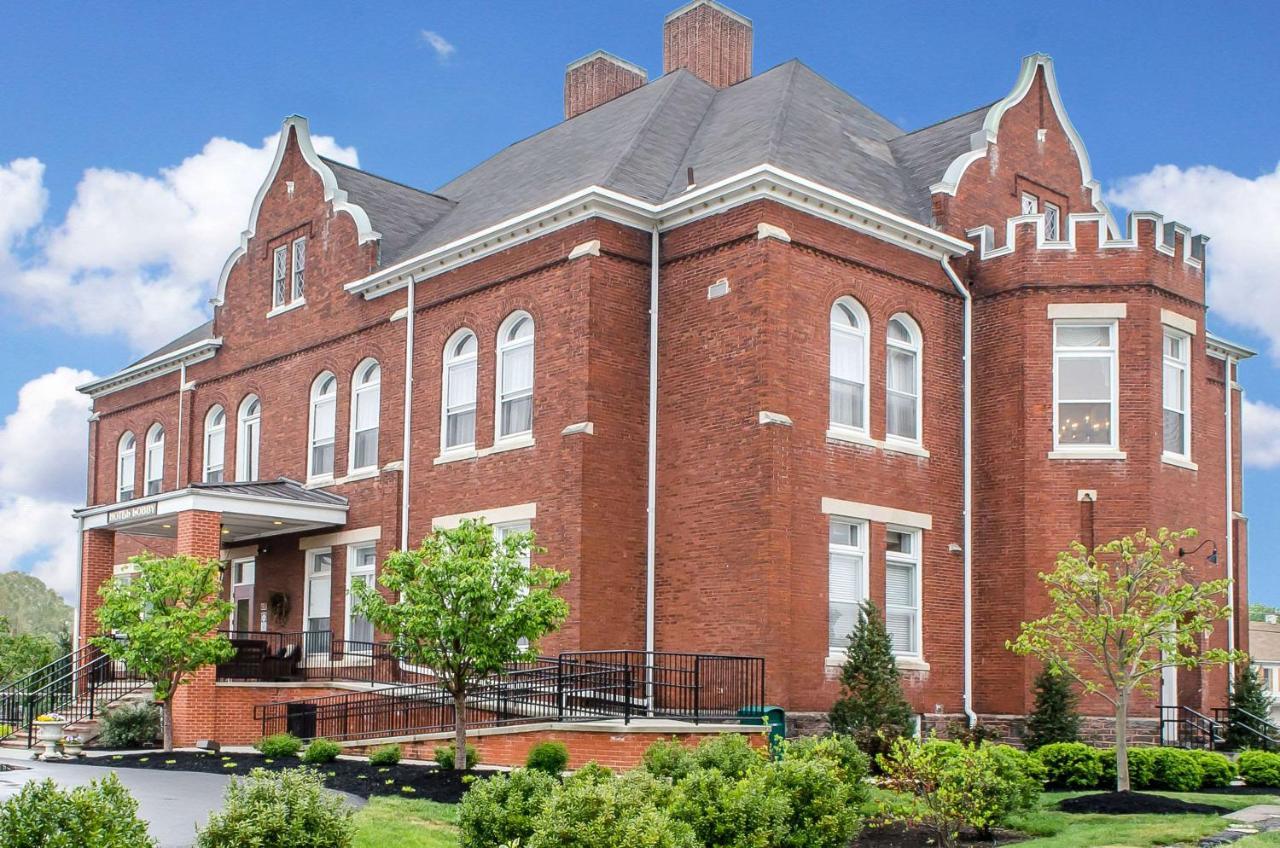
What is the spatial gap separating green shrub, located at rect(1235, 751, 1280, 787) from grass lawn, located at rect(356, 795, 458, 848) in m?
12.3

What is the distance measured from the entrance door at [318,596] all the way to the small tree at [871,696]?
39.7 feet

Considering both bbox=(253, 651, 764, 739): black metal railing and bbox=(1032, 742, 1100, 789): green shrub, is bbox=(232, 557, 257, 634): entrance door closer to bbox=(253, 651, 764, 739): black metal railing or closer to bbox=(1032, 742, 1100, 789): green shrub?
bbox=(253, 651, 764, 739): black metal railing

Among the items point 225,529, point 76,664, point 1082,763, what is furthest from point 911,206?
point 76,664

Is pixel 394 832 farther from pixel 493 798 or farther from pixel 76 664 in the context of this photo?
pixel 76 664

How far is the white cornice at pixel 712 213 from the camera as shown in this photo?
74.8 ft

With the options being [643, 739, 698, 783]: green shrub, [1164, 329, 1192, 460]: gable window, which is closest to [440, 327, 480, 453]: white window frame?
[643, 739, 698, 783]: green shrub

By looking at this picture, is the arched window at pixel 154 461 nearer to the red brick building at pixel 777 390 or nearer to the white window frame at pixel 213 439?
the white window frame at pixel 213 439

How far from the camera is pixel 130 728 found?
2562 centimetres

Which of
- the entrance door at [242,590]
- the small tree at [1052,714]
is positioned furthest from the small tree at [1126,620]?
the entrance door at [242,590]

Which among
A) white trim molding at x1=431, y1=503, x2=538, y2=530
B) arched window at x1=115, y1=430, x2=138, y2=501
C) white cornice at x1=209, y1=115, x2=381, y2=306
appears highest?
white cornice at x1=209, y1=115, x2=381, y2=306

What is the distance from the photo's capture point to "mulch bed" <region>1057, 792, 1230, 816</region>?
16.7 m

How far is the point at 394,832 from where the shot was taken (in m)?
13.9

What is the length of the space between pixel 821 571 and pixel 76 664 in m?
16.4

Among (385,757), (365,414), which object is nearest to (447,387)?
(365,414)
